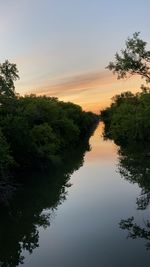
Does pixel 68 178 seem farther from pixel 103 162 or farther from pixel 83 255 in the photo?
pixel 83 255

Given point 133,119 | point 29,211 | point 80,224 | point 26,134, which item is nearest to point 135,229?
point 80,224

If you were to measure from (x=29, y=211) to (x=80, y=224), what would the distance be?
27.1 ft

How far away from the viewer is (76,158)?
7925cm

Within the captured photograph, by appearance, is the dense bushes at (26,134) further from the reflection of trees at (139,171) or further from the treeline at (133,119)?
the treeline at (133,119)

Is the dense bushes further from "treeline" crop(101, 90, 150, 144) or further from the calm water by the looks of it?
"treeline" crop(101, 90, 150, 144)

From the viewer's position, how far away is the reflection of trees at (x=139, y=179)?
93.2ft

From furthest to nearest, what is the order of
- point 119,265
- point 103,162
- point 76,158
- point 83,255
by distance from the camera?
point 76,158
point 103,162
point 83,255
point 119,265

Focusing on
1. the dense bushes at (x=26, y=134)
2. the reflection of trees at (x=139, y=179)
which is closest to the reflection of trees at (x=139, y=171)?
the reflection of trees at (x=139, y=179)

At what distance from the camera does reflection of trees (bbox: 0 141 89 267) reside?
2792 cm

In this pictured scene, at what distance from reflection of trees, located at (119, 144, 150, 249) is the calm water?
0.05m

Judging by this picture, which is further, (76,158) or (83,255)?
(76,158)

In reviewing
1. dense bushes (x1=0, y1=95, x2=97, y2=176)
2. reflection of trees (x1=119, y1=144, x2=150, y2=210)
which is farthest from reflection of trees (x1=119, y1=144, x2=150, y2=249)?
dense bushes (x1=0, y1=95, x2=97, y2=176)

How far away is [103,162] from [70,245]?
44677 millimetres

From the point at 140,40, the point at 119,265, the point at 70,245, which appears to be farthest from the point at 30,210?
the point at 119,265
